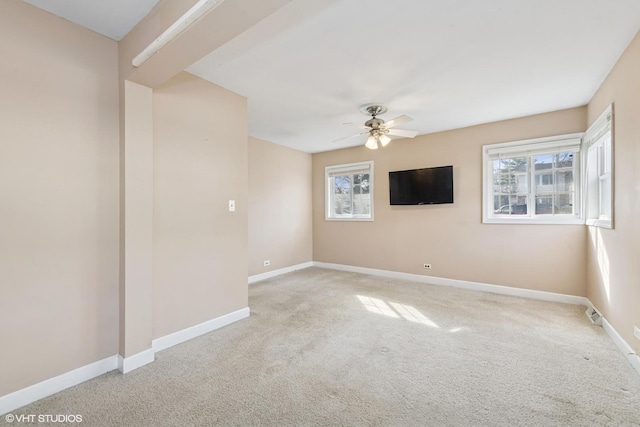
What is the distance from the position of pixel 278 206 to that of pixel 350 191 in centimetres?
157

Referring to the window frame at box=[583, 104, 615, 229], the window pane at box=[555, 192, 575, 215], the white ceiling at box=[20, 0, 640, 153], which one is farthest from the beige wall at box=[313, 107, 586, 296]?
the white ceiling at box=[20, 0, 640, 153]

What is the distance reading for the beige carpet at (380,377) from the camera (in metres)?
1.66

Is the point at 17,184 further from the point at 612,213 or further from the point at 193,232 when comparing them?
the point at 612,213

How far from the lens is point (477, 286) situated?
4.25m

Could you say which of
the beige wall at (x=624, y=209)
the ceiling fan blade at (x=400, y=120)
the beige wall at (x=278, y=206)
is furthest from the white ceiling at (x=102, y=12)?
the beige wall at (x=624, y=209)

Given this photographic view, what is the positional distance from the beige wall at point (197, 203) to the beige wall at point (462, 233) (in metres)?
2.89

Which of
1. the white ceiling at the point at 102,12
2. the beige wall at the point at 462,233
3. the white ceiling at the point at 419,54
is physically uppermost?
the white ceiling at the point at 102,12

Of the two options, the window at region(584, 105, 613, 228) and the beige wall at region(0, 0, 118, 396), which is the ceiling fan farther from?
the beige wall at region(0, 0, 118, 396)

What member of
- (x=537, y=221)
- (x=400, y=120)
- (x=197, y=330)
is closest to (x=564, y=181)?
(x=537, y=221)

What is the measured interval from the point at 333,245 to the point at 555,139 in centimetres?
401

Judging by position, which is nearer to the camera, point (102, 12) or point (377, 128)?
point (102, 12)

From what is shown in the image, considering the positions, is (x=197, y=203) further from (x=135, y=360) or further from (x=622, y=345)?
(x=622, y=345)

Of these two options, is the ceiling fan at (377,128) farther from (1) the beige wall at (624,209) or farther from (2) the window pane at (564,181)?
(2) the window pane at (564,181)

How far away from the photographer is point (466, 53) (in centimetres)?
230
